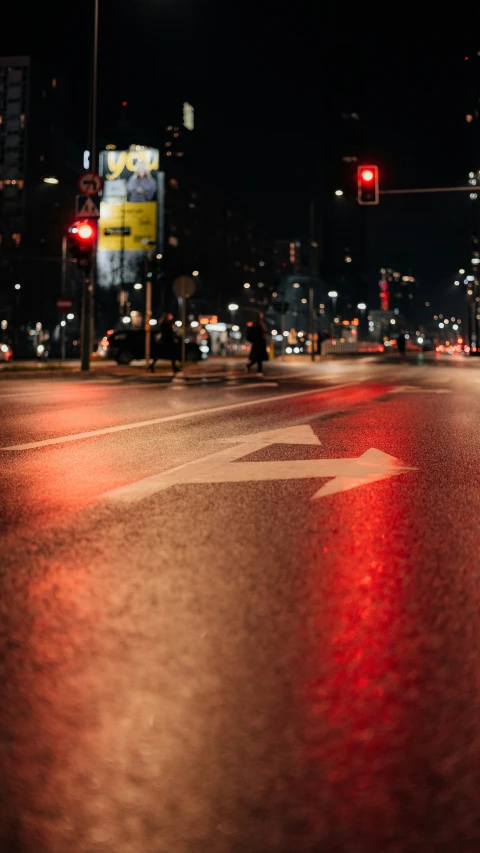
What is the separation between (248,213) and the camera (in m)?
185

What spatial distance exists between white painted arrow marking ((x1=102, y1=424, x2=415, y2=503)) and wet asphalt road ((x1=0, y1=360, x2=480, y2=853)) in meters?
0.06

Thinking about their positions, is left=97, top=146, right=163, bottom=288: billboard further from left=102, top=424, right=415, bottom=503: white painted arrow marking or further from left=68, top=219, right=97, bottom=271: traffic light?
left=102, top=424, right=415, bottom=503: white painted arrow marking

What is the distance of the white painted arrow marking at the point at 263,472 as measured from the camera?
19.0ft

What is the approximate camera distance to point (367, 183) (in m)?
27.8

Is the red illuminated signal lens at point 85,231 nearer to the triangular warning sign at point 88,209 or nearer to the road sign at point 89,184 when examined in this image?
the triangular warning sign at point 88,209

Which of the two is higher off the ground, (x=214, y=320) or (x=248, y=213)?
(x=248, y=213)

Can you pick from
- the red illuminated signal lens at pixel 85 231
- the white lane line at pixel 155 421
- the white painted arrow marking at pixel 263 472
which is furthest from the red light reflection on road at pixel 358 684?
the red illuminated signal lens at pixel 85 231

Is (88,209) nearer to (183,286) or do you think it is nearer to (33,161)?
(183,286)

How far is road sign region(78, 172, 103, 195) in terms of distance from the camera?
2633 cm

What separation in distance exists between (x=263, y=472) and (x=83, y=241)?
21.5 metres

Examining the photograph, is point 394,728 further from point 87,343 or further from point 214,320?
point 214,320

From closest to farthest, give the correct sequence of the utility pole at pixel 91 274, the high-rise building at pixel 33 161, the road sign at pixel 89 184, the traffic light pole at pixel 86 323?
1. the road sign at pixel 89 184
2. the utility pole at pixel 91 274
3. the traffic light pole at pixel 86 323
4. the high-rise building at pixel 33 161

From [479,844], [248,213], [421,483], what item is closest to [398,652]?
[479,844]

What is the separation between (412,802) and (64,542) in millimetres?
2608
